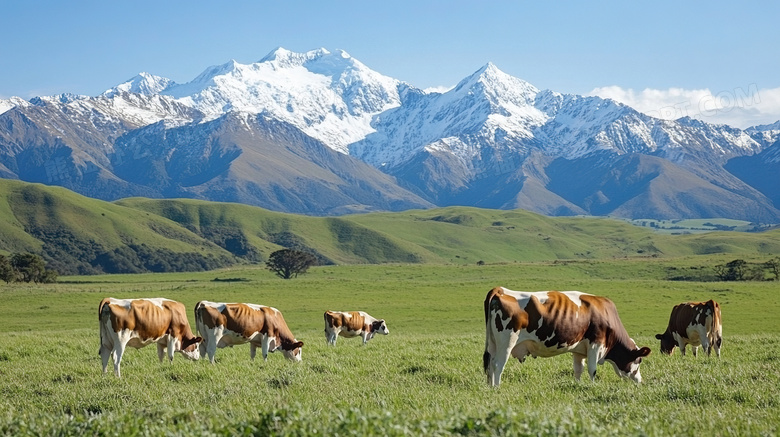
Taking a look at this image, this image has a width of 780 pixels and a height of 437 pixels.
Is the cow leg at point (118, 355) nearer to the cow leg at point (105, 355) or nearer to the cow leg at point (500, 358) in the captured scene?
the cow leg at point (105, 355)

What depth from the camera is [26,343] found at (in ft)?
92.5

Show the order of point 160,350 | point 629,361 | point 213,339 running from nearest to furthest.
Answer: point 629,361 → point 160,350 → point 213,339

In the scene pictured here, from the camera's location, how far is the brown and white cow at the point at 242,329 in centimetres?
2522

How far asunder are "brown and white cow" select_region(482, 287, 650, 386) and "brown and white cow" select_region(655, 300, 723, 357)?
9.79 m

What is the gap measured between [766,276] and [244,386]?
102929 millimetres

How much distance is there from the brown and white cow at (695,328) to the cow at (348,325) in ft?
54.8

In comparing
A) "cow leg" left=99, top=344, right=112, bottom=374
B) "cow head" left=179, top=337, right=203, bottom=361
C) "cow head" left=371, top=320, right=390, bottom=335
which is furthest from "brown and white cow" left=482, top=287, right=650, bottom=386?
"cow head" left=371, top=320, right=390, bottom=335

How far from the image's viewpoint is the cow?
3982 centimetres

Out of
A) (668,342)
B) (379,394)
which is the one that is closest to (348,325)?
(668,342)

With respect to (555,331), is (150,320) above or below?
below

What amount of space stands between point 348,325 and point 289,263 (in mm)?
90300

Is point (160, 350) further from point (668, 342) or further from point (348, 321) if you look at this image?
point (348, 321)

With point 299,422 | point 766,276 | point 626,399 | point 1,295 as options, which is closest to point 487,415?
point 299,422

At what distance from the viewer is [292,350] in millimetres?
26234
